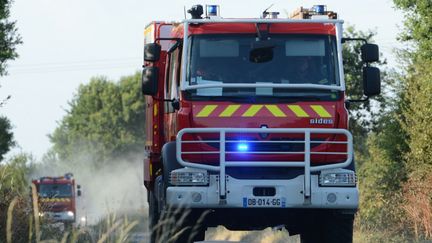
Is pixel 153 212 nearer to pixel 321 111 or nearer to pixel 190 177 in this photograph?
pixel 190 177

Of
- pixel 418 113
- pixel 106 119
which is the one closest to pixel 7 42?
pixel 418 113

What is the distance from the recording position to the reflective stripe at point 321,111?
14953 millimetres

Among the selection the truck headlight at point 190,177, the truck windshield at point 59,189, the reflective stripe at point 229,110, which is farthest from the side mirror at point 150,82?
the truck windshield at point 59,189

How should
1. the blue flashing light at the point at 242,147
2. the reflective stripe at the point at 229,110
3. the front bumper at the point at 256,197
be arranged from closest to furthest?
the front bumper at the point at 256,197
the blue flashing light at the point at 242,147
the reflective stripe at the point at 229,110

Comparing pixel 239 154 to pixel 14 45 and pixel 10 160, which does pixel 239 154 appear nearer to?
pixel 10 160

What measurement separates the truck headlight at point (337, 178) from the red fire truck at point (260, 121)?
13 millimetres

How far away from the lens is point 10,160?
16.2m

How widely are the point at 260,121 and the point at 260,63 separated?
2.87 feet


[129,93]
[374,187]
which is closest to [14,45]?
[374,187]

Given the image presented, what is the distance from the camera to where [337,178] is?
14664 mm

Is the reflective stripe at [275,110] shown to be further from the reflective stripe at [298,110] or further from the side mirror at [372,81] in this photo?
the side mirror at [372,81]

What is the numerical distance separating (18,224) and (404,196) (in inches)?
547

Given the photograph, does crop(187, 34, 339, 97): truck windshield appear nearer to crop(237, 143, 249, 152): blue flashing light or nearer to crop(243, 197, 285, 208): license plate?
crop(237, 143, 249, 152): blue flashing light

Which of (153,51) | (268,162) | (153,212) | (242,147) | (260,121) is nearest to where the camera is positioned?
(268,162)
